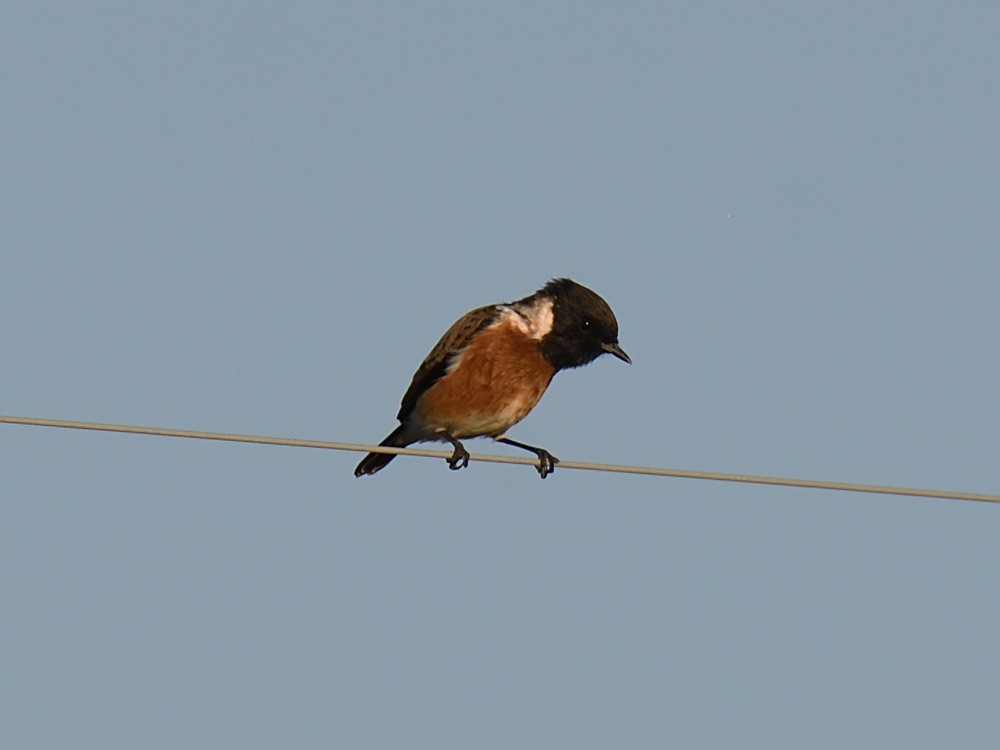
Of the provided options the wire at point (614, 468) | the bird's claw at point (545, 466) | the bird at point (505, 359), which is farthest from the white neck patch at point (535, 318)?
the wire at point (614, 468)

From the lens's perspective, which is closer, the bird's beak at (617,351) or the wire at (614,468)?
the wire at (614,468)

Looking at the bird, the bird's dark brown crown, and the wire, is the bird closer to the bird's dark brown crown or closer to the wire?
the bird's dark brown crown

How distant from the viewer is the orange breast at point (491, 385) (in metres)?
10.5

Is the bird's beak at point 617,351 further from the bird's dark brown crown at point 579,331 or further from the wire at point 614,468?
the wire at point 614,468

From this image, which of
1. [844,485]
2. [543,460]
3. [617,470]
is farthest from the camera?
[543,460]

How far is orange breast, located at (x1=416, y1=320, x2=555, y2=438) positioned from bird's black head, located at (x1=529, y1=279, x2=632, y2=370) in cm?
10

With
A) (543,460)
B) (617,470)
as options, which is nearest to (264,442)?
(617,470)

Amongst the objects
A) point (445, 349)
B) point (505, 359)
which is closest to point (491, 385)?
point (505, 359)

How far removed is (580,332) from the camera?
10797 millimetres

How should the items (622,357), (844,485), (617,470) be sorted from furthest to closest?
(622,357)
(617,470)
(844,485)

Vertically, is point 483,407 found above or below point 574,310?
below

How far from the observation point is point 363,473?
11.3 metres

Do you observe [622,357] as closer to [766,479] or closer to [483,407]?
[483,407]

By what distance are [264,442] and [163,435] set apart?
1.33ft
